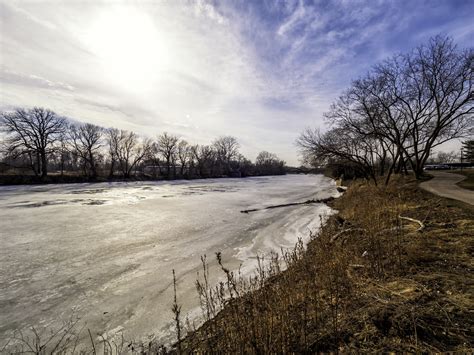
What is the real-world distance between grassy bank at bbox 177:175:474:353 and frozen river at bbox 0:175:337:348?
1.54m

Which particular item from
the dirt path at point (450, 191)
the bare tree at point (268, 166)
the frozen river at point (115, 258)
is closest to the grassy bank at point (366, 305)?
the frozen river at point (115, 258)

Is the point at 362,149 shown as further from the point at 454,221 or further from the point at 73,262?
the point at 73,262

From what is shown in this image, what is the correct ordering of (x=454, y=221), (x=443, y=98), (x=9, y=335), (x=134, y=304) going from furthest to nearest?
1. (x=443, y=98)
2. (x=454, y=221)
3. (x=134, y=304)
4. (x=9, y=335)

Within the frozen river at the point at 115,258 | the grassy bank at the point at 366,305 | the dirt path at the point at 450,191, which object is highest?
the dirt path at the point at 450,191

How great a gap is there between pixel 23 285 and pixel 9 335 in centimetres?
221

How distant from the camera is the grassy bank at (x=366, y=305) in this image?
111 inches

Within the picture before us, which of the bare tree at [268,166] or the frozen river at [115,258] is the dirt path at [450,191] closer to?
the frozen river at [115,258]

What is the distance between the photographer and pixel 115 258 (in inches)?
310

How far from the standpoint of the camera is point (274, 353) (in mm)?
2824

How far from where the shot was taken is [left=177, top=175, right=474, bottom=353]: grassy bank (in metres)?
2.81

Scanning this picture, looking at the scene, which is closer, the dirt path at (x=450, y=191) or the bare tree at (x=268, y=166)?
the dirt path at (x=450, y=191)

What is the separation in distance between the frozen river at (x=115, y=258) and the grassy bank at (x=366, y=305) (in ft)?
5.05

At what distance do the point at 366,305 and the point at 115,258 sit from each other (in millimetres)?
7748

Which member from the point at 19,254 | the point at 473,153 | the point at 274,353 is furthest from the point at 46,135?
the point at 473,153
